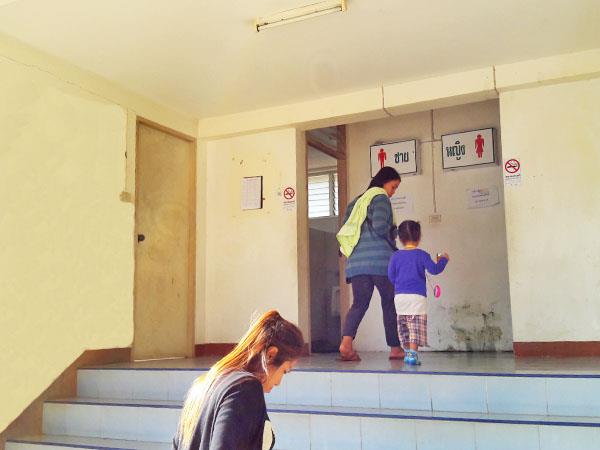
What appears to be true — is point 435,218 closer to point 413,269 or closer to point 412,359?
point 413,269

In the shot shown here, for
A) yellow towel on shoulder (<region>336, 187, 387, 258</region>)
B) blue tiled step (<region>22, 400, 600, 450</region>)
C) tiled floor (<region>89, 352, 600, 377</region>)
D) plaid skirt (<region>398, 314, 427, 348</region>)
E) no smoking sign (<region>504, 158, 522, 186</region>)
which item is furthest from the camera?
no smoking sign (<region>504, 158, 522, 186</region>)

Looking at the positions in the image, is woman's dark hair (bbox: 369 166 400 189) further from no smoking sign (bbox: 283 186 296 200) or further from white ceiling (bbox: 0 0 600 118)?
no smoking sign (bbox: 283 186 296 200)

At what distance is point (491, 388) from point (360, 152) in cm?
351

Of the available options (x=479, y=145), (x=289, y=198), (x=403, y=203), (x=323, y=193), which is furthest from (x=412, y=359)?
(x=323, y=193)

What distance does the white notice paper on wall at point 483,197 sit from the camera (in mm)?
5781

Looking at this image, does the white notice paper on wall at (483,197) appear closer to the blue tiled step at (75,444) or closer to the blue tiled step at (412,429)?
the blue tiled step at (412,429)

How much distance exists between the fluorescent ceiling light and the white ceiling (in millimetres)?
58

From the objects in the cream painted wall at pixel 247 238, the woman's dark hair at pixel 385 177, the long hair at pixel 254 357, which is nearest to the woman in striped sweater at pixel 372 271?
the woman's dark hair at pixel 385 177

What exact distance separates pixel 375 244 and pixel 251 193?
159 cm

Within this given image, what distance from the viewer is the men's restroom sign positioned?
579cm

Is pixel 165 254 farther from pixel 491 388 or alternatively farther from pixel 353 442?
pixel 491 388

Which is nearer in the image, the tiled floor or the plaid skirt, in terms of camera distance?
the tiled floor

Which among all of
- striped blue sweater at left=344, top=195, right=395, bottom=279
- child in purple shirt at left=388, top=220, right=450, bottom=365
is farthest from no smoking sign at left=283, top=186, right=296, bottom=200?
child in purple shirt at left=388, top=220, right=450, bottom=365

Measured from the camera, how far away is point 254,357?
1675 millimetres
